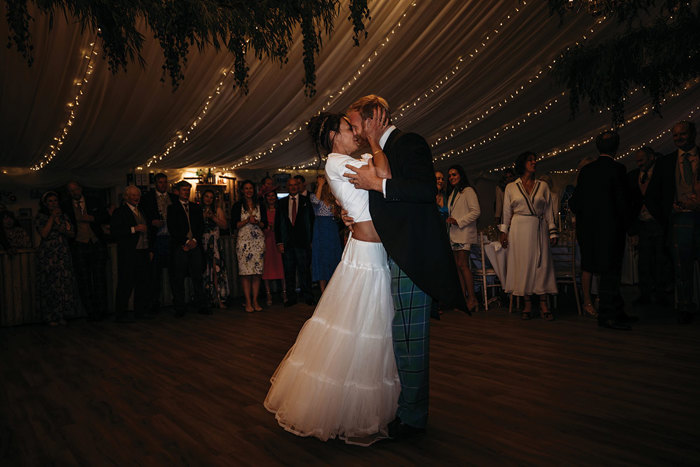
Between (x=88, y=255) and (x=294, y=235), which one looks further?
(x=294, y=235)

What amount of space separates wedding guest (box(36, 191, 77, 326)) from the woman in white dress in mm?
4906

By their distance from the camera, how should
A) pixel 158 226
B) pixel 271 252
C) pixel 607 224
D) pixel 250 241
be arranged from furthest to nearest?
1. pixel 271 252
2. pixel 250 241
3. pixel 158 226
4. pixel 607 224

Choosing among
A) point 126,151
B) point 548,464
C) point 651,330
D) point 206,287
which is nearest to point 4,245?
point 206,287

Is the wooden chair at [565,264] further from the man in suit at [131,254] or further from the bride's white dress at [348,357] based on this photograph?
the man in suit at [131,254]

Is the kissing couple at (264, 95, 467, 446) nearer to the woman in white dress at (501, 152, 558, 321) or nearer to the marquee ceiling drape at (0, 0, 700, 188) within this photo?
the marquee ceiling drape at (0, 0, 700, 188)

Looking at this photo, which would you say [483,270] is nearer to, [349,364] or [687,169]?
[687,169]

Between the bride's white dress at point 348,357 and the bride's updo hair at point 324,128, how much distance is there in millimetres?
119

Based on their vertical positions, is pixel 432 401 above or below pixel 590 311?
below

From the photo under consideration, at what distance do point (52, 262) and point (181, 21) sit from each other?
3.92 m

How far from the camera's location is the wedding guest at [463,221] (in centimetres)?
524

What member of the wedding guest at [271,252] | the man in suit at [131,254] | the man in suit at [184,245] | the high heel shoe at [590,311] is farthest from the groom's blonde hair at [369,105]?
the wedding guest at [271,252]

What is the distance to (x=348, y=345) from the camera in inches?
81.0

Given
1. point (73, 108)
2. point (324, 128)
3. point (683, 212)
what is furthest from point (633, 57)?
point (73, 108)

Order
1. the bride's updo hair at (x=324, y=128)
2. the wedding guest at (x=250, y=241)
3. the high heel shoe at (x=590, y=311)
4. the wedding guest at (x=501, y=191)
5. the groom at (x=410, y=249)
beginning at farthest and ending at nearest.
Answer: the wedding guest at (x=501, y=191)
the wedding guest at (x=250, y=241)
the high heel shoe at (x=590, y=311)
the bride's updo hair at (x=324, y=128)
the groom at (x=410, y=249)
